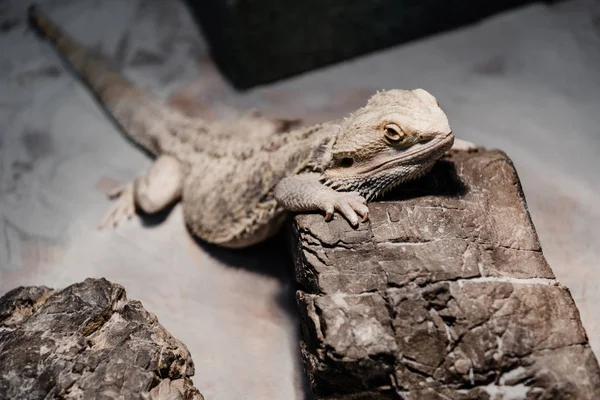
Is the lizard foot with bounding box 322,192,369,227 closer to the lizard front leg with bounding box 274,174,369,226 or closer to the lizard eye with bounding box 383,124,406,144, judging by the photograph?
the lizard front leg with bounding box 274,174,369,226

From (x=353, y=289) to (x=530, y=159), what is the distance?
227 cm

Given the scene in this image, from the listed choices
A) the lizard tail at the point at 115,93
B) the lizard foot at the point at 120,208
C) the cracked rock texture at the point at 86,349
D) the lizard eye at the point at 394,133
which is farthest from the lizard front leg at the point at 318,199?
the lizard tail at the point at 115,93

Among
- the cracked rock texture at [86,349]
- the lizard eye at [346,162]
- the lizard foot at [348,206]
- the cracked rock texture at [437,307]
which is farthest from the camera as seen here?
the lizard eye at [346,162]

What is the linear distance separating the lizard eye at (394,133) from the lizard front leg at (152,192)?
211cm

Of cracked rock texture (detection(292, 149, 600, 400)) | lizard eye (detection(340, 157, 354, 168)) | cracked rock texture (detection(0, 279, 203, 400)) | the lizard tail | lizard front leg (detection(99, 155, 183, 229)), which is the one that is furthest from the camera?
the lizard tail

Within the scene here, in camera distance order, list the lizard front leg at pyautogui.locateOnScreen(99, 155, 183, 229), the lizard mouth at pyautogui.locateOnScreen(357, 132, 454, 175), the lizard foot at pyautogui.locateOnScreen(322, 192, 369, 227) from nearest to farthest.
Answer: the lizard mouth at pyautogui.locateOnScreen(357, 132, 454, 175), the lizard foot at pyautogui.locateOnScreen(322, 192, 369, 227), the lizard front leg at pyautogui.locateOnScreen(99, 155, 183, 229)

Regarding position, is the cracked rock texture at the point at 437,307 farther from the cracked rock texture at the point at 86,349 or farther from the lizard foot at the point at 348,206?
the cracked rock texture at the point at 86,349

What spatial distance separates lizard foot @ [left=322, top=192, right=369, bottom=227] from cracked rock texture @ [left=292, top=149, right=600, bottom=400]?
0.06 m

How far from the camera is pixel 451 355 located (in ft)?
8.90

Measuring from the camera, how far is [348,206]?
3.19 m

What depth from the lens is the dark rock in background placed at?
5.05 meters

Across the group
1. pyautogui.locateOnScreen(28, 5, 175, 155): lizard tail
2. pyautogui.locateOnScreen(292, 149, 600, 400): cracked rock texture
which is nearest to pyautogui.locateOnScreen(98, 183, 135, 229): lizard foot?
pyautogui.locateOnScreen(28, 5, 175, 155): lizard tail

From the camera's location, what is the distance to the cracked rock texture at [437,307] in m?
2.68

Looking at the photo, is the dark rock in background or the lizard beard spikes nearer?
the lizard beard spikes
